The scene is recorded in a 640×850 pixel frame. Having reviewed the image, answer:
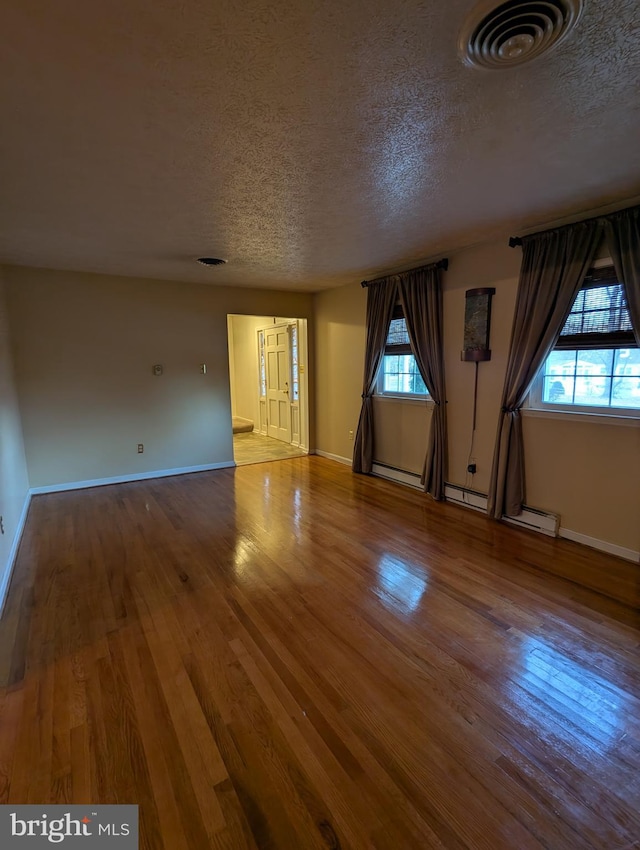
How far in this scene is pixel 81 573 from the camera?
110 inches

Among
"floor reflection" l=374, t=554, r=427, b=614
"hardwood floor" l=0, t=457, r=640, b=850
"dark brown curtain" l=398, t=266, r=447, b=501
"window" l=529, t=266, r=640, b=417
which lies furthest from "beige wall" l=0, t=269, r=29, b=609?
"window" l=529, t=266, r=640, b=417

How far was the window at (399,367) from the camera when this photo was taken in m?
4.60

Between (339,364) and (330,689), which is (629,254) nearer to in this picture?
(330,689)

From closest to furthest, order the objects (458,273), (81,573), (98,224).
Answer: (81,573) → (98,224) → (458,273)

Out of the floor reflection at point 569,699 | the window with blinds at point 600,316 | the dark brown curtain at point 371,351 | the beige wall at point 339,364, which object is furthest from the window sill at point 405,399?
the floor reflection at point 569,699

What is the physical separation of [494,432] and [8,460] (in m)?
4.21

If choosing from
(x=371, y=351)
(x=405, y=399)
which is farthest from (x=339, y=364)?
(x=405, y=399)

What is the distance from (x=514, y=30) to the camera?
50.7 inches

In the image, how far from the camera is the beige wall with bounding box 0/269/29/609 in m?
2.79

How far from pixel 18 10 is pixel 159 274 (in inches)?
142

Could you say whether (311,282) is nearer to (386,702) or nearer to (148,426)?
(148,426)

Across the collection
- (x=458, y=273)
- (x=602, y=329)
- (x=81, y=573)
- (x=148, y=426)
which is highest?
(x=458, y=273)

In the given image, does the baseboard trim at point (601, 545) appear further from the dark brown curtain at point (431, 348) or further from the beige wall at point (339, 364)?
the beige wall at point (339, 364)

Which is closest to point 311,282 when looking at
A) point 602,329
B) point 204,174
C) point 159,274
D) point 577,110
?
point 159,274
